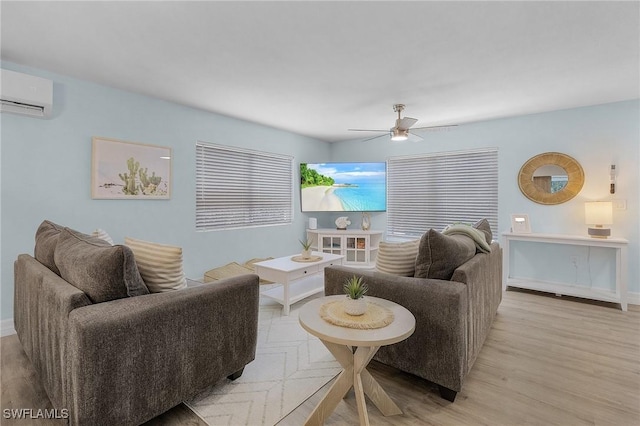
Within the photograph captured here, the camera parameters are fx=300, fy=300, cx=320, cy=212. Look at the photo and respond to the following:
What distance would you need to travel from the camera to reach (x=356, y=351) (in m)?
1.55

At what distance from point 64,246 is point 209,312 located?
89 cm

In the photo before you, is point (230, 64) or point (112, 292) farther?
point (230, 64)

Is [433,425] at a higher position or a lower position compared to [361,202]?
lower

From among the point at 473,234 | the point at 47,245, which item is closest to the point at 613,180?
the point at 473,234

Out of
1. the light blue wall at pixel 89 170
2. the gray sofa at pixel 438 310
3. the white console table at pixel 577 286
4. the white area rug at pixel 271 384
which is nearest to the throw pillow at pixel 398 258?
the gray sofa at pixel 438 310

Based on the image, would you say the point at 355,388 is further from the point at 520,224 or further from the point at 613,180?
the point at 613,180

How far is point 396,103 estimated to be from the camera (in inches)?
136

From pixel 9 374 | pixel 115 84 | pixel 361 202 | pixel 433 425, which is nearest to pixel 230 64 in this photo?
pixel 115 84

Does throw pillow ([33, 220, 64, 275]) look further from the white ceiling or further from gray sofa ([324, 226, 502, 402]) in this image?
gray sofa ([324, 226, 502, 402])

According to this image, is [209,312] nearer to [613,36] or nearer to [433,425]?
[433,425]

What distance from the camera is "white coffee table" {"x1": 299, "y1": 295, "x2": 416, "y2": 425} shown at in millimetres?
1356

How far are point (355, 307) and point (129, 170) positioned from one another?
2.89 meters

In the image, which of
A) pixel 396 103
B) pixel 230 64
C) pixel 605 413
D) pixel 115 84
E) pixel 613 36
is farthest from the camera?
pixel 396 103

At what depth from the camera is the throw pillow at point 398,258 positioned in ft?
6.66
